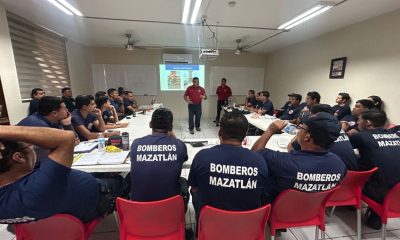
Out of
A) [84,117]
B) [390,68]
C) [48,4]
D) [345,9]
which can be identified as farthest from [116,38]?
[390,68]

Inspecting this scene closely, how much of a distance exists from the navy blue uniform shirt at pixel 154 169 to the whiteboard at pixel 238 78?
6361 mm

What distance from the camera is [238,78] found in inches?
300

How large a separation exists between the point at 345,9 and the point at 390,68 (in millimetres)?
1258

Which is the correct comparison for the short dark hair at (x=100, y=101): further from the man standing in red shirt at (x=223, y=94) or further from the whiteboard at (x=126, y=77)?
the man standing in red shirt at (x=223, y=94)

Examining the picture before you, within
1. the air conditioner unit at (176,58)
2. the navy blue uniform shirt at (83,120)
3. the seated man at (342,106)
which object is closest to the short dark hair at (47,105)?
the navy blue uniform shirt at (83,120)

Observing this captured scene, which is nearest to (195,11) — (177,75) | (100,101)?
(100,101)

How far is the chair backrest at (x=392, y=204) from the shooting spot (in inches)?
57.3

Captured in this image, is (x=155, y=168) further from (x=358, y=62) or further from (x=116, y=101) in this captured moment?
(x=358, y=62)

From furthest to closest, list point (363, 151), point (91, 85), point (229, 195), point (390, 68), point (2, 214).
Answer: point (91, 85) → point (390, 68) → point (363, 151) → point (229, 195) → point (2, 214)

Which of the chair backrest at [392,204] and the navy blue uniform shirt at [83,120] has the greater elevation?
the navy blue uniform shirt at [83,120]

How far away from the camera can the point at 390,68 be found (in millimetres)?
3314

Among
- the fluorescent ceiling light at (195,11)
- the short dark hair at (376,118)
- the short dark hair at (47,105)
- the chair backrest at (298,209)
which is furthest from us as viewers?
the fluorescent ceiling light at (195,11)

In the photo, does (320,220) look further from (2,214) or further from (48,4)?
(48,4)

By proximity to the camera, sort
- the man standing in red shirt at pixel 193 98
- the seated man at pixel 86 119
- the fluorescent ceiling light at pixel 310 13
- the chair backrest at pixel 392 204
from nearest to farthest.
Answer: the chair backrest at pixel 392 204
the seated man at pixel 86 119
the fluorescent ceiling light at pixel 310 13
the man standing in red shirt at pixel 193 98
